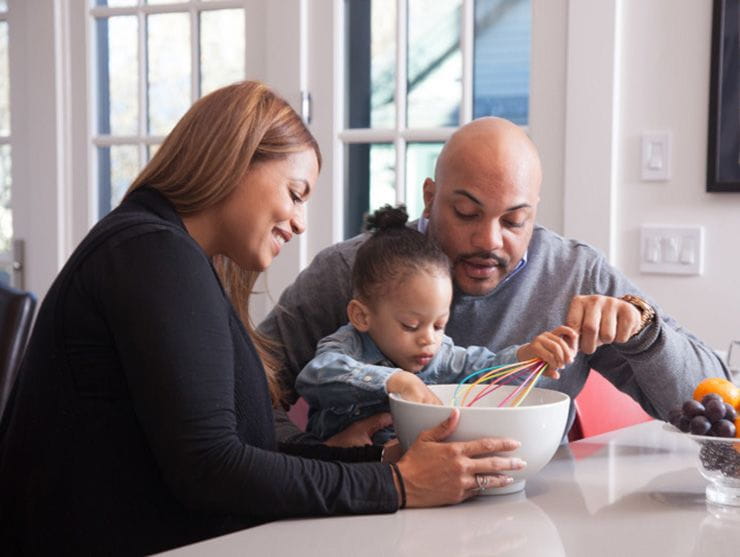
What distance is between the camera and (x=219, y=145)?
49.8 inches

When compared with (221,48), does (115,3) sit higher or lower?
higher

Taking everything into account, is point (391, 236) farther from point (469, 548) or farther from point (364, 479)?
point (469, 548)

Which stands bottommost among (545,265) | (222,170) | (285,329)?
(285,329)

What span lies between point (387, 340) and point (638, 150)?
4.42 ft

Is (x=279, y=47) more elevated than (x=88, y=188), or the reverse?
(x=279, y=47)

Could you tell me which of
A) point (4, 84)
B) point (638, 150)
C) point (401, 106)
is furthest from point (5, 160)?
point (638, 150)

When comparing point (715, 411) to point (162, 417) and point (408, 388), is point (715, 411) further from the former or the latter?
point (162, 417)

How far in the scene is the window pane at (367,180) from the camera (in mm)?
3156

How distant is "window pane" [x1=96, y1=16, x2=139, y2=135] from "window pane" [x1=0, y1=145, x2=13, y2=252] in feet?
1.51

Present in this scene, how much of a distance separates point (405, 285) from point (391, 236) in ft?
0.40

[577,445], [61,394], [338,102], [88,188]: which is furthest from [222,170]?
[88,188]

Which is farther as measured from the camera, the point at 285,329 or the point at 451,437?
the point at 285,329

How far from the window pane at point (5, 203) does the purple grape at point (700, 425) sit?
3.28m

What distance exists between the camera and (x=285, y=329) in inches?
→ 71.2
